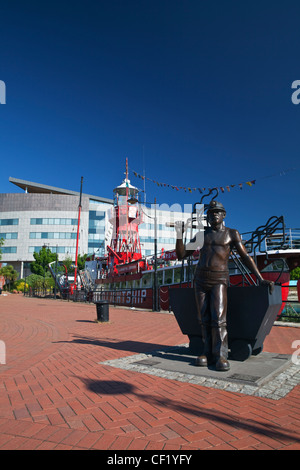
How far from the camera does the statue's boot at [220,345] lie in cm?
419

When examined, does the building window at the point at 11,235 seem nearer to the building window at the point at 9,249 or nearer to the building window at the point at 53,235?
the building window at the point at 9,249

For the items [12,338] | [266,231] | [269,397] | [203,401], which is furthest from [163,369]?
[12,338]

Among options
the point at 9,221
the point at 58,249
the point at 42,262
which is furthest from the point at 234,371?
the point at 9,221

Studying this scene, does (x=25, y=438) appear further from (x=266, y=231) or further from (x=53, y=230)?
(x=53, y=230)

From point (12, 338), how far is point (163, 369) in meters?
4.45

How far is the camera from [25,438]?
2.48 metres

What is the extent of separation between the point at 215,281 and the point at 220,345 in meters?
0.87

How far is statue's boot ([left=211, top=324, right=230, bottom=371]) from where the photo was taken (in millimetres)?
4188

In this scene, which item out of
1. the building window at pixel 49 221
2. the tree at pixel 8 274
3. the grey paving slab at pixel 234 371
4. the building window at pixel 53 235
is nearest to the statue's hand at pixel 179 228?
the grey paving slab at pixel 234 371

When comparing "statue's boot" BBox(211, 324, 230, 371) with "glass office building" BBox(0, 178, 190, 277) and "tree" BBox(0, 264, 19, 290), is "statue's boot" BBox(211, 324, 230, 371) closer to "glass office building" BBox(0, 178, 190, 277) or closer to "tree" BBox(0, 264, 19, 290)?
"tree" BBox(0, 264, 19, 290)

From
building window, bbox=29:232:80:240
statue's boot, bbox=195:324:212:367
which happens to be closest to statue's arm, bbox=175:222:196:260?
statue's boot, bbox=195:324:212:367

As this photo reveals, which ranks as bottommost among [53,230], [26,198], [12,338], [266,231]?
[12,338]

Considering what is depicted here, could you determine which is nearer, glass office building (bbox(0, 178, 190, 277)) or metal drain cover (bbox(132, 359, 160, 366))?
metal drain cover (bbox(132, 359, 160, 366))
